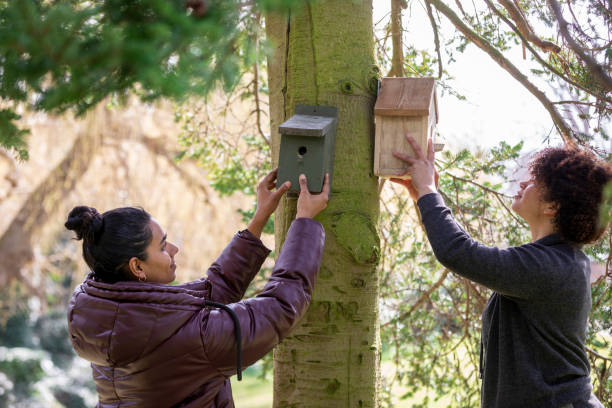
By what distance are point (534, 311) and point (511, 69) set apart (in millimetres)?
1269

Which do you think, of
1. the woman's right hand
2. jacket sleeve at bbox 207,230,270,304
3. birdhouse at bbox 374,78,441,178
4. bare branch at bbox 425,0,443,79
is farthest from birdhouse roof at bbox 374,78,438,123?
bare branch at bbox 425,0,443,79

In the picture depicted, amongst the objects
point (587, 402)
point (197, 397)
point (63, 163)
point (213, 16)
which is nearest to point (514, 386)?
point (587, 402)

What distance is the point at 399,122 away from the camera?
2.06 metres

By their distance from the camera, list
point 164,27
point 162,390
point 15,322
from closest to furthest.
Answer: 1. point 164,27
2. point 162,390
3. point 15,322

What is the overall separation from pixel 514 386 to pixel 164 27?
4.53ft

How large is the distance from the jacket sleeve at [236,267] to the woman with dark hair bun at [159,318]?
0.92ft

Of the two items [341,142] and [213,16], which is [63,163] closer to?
[341,142]

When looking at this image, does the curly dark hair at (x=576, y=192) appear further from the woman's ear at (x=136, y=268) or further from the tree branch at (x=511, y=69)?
the woman's ear at (x=136, y=268)

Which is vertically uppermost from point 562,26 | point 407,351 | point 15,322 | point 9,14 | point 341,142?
point 562,26

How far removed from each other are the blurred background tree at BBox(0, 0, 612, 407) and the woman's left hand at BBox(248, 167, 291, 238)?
425 millimetres

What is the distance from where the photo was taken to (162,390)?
1589 mm

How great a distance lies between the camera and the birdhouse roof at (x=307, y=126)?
1.89m

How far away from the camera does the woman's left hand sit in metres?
2.00

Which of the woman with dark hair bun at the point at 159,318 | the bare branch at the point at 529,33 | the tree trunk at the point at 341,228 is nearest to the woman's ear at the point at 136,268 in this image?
the woman with dark hair bun at the point at 159,318
